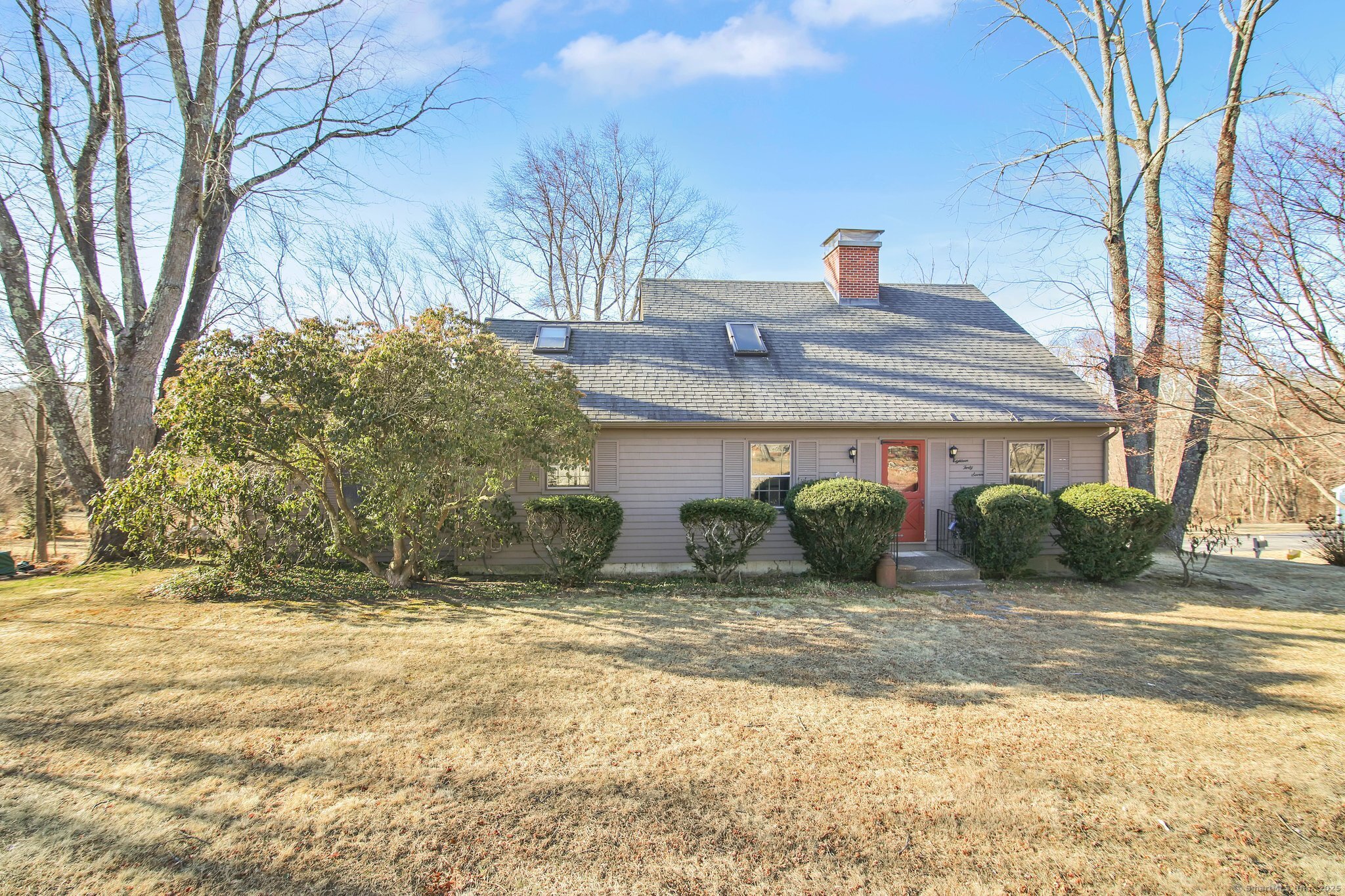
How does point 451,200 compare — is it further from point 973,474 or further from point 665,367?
point 973,474

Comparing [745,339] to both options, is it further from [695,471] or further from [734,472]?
[695,471]

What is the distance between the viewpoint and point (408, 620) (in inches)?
278

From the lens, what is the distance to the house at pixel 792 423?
10.0m

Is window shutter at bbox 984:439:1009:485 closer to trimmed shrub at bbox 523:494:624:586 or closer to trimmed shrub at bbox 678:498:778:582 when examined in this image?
trimmed shrub at bbox 678:498:778:582

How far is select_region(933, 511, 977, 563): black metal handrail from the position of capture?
31.1 feet

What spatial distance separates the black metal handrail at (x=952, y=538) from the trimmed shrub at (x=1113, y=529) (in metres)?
1.37

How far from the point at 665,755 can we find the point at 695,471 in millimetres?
6438

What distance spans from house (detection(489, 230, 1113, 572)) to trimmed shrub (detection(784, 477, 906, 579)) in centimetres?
108

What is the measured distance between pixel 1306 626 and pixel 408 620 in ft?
33.8

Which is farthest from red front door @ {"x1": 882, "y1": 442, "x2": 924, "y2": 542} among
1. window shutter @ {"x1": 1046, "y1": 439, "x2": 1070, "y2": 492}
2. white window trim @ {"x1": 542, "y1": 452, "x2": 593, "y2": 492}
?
white window trim @ {"x1": 542, "y1": 452, "x2": 593, "y2": 492}

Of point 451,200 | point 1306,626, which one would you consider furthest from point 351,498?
point 451,200

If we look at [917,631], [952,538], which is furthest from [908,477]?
[917,631]

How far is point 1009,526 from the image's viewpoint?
897 cm

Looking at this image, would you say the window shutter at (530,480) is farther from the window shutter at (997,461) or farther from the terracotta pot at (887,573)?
the window shutter at (997,461)
